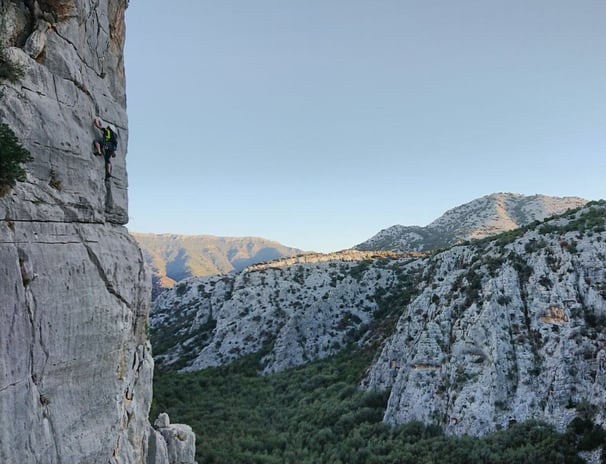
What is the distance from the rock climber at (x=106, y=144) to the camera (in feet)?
38.9

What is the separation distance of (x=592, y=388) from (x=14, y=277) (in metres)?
24.8

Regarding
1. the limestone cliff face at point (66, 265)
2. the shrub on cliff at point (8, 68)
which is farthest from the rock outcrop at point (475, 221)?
the shrub on cliff at point (8, 68)

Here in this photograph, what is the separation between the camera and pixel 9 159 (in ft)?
26.9

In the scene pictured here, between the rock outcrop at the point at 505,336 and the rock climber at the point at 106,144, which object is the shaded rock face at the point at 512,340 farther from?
the rock climber at the point at 106,144

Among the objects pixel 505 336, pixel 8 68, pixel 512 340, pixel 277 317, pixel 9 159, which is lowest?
pixel 277 317

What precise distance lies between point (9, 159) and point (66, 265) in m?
2.73

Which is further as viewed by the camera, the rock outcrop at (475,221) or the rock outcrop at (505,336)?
the rock outcrop at (475,221)

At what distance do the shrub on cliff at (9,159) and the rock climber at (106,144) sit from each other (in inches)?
126

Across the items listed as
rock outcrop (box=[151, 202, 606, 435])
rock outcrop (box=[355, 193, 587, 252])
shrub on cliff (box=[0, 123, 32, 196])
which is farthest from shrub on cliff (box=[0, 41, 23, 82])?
rock outcrop (box=[355, 193, 587, 252])

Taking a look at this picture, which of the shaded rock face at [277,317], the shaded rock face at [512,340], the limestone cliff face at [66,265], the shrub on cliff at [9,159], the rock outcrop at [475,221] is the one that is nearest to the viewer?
the limestone cliff face at [66,265]

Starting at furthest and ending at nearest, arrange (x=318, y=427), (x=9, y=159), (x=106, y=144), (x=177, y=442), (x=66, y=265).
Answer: (x=318, y=427), (x=177, y=442), (x=106, y=144), (x=66, y=265), (x=9, y=159)

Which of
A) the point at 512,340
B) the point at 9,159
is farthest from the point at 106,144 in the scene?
the point at 512,340

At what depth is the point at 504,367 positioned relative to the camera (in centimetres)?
2308

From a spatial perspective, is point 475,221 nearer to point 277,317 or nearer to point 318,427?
point 277,317
